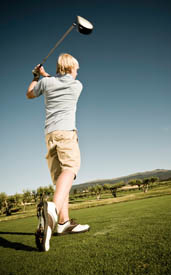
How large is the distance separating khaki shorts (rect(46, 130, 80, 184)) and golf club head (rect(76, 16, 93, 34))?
2.31m

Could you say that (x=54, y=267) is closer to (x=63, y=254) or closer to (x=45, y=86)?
(x=63, y=254)

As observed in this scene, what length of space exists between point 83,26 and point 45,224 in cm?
359

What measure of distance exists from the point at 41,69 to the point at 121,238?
283 cm

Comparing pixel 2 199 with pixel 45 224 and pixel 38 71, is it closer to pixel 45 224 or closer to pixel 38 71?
pixel 38 71

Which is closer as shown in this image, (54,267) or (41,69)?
(54,267)

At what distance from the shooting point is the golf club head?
3.53m

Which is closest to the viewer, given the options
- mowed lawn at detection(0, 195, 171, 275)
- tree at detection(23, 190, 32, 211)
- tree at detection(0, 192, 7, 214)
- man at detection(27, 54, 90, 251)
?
mowed lawn at detection(0, 195, 171, 275)

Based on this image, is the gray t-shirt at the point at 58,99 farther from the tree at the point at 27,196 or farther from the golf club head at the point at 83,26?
the tree at the point at 27,196

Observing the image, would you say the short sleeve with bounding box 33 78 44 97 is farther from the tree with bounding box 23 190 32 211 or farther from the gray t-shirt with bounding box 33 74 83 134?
the tree with bounding box 23 190 32 211

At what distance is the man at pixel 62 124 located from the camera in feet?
7.89

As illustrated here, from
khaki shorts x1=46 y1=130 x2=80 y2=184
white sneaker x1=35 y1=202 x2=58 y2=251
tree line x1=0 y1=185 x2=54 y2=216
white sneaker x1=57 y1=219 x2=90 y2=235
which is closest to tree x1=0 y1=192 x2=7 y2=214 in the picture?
tree line x1=0 y1=185 x2=54 y2=216

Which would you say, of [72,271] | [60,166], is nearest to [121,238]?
[72,271]

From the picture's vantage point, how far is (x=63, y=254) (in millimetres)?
1846

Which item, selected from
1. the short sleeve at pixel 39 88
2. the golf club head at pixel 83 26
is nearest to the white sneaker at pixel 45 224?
the short sleeve at pixel 39 88
